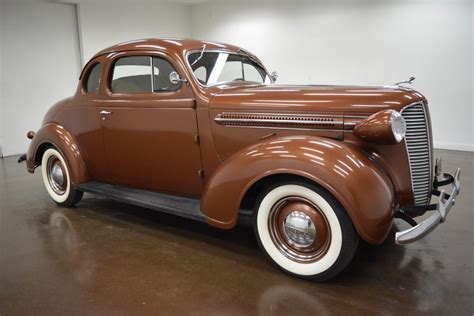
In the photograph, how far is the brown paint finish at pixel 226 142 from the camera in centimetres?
224

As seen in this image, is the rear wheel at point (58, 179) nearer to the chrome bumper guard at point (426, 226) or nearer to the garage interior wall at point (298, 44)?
the chrome bumper guard at point (426, 226)

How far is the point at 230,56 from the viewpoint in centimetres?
348

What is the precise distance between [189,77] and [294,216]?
1.34 metres

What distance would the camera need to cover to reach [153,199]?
3195 millimetres

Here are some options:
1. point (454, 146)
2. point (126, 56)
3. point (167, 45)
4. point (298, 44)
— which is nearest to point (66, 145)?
point (126, 56)

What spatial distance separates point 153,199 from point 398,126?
6.41ft

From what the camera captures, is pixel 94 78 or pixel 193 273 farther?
pixel 94 78

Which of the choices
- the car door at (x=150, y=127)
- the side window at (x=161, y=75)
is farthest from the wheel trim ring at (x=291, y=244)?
the side window at (x=161, y=75)

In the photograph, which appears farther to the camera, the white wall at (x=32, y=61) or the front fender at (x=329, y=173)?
the white wall at (x=32, y=61)

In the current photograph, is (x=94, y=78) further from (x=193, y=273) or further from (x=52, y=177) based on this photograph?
(x=193, y=273)

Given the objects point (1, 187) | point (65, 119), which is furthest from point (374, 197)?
point (1, 187)

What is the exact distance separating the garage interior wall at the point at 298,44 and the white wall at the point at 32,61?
2cm

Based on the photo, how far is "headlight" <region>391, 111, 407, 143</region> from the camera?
2.19m

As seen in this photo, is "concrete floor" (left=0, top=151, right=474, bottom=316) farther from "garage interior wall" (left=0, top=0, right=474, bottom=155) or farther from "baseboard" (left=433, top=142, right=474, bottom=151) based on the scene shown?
"garage interior wall" (left=0, top=0, right=474, bottom=155)
